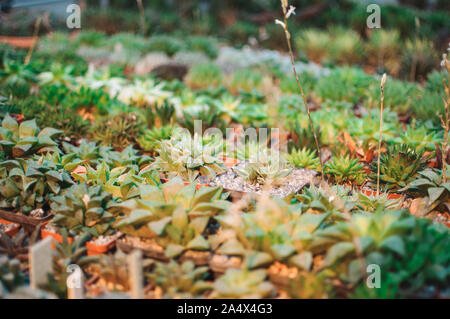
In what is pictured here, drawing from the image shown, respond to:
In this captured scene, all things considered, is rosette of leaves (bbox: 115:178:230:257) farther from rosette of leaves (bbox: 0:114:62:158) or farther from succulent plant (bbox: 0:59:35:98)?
succulent plant (bbox: 0:59:35:98)

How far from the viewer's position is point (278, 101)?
4664 mm

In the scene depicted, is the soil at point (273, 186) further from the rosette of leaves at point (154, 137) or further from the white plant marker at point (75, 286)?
the white plant marker at point (75, 286)

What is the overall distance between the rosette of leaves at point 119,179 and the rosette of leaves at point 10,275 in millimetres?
722

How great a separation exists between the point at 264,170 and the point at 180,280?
1.16 m

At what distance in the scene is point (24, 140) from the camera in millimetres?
3029

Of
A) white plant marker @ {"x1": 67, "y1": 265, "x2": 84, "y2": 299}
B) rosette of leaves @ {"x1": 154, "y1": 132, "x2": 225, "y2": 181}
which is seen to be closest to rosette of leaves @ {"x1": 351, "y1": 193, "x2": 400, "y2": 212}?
rosette of leaves @ {"x1": 154, "y1": 132, "x2": 225, "y2": 181}

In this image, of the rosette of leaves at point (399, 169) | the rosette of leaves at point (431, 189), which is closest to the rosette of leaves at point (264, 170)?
the rosette of leaves at point (399, 169)

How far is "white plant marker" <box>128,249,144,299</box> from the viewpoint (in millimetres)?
1962

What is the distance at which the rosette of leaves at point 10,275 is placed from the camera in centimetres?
204

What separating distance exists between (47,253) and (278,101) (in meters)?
3.20

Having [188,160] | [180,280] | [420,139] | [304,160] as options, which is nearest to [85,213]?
[180,280]

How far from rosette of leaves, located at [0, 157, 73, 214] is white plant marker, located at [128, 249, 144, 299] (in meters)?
0.90

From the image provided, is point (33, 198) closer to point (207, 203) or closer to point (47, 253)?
point (47, 253)
